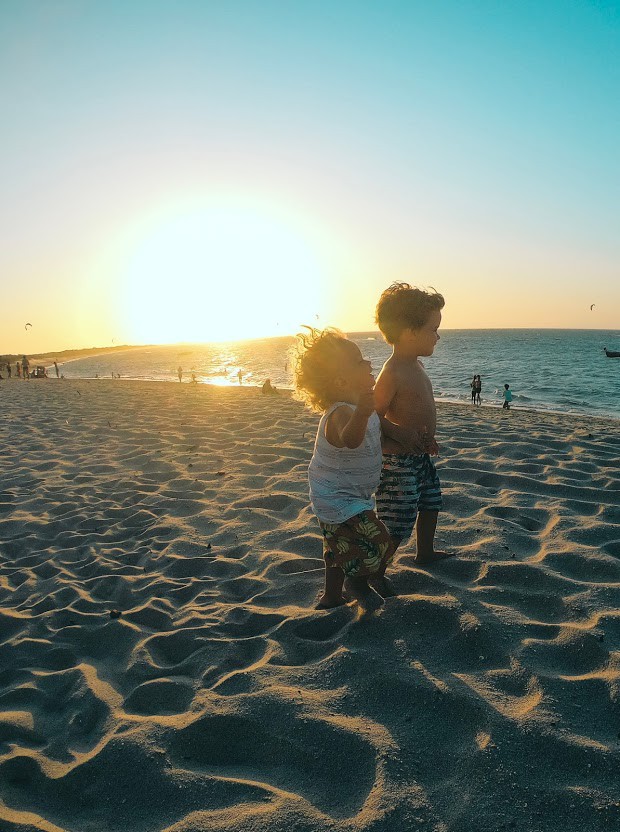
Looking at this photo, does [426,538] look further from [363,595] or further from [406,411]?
[406,411]

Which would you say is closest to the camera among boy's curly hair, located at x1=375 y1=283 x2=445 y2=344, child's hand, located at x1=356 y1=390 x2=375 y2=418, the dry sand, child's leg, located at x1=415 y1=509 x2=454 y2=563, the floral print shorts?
the dry sand

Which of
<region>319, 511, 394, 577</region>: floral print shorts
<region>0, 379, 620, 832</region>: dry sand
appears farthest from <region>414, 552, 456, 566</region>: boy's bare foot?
<region>319, 511, 394, 577</region>: floral print shorts

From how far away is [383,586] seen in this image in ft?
10.3

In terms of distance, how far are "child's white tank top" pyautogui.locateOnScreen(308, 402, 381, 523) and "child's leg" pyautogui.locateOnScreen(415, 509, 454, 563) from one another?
0.59 meters

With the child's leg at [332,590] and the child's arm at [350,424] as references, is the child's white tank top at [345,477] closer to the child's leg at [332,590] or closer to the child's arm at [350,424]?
the child's arm at [350,424]

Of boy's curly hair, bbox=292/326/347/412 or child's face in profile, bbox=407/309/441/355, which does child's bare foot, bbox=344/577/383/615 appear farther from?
child's face in profile, bbox=407/309/441/355

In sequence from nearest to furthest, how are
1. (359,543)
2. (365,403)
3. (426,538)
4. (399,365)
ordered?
(365,403), (359,543), (399,365), (426,538)

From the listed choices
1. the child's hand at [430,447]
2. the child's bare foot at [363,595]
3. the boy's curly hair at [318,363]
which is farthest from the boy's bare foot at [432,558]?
the boy's curly hair at [318,363]

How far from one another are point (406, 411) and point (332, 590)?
45.7 inches

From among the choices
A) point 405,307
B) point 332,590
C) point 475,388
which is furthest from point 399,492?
point 475,388

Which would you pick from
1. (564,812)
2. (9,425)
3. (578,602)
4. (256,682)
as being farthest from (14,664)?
(9,425)

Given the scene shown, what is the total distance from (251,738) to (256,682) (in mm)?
314

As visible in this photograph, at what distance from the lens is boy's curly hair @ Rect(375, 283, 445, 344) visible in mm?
3162

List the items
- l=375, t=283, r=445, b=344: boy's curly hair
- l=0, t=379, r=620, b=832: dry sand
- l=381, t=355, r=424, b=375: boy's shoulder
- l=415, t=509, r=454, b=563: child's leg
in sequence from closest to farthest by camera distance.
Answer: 1. l=0, t=379, r=620, b=832: dry sand
2. l=375, t=283, r=445, b=344: boy's curly hair
3. l=381, t=355, r=424, b=375: boy's shoulder
4. l=415, t=509, r=454, b=563: child's leg
